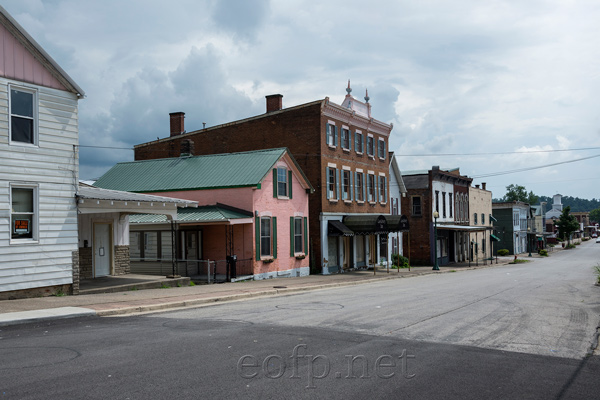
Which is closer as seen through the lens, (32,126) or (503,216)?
(32,126)

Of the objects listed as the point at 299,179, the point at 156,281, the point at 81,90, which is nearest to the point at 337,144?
the point at 299,179

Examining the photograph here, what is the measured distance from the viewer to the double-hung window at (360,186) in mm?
38966

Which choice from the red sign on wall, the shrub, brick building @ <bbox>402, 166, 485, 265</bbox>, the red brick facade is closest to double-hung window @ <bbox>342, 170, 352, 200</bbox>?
the red brick facade

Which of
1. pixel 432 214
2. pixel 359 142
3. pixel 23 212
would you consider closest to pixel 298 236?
pixel 359 142

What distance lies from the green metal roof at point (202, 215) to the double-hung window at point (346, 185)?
11.4 metres

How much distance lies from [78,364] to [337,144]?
95.8 feet

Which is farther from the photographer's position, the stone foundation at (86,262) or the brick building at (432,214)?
the brick building at (432,214)

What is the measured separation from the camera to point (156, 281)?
20781 mm

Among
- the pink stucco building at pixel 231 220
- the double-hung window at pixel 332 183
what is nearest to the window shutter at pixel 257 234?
the pink stucco building at pixel 231 220

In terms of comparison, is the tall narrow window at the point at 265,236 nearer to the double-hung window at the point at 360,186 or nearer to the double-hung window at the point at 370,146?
the double-hung window at the point at 360,186

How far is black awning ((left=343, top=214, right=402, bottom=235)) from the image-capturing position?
35.5m

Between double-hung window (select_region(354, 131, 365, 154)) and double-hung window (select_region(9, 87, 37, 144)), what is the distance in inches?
982

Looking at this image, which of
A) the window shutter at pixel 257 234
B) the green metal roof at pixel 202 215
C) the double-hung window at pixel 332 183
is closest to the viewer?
the green metal roof at pixel 202 215

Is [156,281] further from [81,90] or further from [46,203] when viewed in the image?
[81,90]
